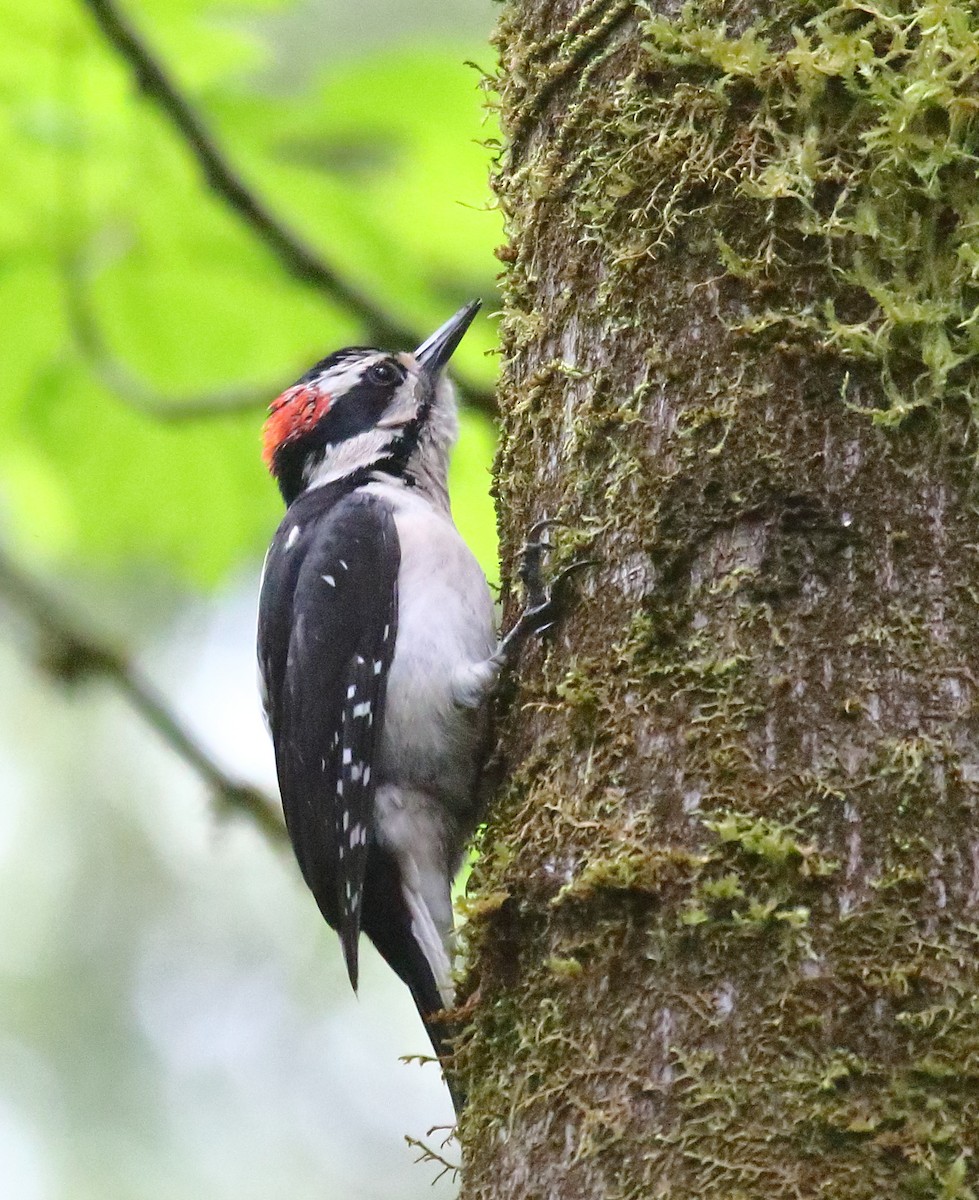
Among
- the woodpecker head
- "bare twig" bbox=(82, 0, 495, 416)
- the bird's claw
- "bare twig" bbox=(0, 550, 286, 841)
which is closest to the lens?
the bird's claw

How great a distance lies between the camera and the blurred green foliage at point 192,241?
3.39 metres

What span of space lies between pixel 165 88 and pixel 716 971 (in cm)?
234

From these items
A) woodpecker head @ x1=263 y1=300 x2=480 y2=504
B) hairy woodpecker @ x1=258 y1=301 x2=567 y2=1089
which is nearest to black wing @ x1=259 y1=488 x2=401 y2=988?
hairy woodpecker @ x1=258 y1=301 x2=567 y2=1089

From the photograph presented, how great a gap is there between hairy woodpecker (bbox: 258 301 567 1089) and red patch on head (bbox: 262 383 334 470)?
38cm

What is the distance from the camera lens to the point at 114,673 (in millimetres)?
4148

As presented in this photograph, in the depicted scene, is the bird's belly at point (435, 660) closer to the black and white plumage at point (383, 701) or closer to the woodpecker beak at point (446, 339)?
the black and white plumage at point (383, 701)

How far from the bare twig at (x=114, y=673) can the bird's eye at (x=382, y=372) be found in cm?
104

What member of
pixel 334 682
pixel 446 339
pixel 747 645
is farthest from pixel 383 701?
pixel 747 645

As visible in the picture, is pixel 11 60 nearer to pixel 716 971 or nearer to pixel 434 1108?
pixel 716 971

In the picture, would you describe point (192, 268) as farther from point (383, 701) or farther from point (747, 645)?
point (747, 645)

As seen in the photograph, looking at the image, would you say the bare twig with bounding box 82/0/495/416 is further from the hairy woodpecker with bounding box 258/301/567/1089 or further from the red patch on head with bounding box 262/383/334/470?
the red patch on head with bounding box 262/383/334/470

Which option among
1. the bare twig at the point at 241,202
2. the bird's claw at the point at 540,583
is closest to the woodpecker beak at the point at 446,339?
the bare twig at the point at 241,202

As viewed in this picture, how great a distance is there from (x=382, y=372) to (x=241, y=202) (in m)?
0.90

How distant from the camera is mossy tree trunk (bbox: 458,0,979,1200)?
1.87 meters
